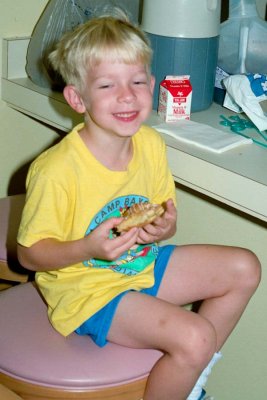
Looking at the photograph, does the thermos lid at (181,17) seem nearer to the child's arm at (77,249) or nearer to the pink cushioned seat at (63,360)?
the child's arm at (77,249)

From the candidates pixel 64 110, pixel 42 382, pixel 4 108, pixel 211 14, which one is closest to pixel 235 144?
pixel 211 14

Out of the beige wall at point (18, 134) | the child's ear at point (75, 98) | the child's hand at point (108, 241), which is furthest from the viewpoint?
the beige wall at point (18, 134)

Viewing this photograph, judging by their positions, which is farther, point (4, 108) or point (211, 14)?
point (4, 108)

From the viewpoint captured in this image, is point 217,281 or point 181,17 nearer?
point 217,281

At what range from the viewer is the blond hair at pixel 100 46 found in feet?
3.60

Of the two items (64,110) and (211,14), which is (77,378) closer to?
(64,110)

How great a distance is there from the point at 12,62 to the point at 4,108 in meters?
0.12

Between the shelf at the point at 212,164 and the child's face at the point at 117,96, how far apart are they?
0.54 feet

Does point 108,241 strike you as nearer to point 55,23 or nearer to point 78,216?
point 78,216

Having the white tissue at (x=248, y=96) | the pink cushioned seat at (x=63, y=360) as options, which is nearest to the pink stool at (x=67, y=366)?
the pink cushioned seat at (x=63, y=360)

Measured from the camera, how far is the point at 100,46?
1.10 m

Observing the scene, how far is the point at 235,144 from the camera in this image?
4.24 feet

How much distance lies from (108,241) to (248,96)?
1.84 feet

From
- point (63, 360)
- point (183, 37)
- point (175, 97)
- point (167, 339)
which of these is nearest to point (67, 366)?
point (63, 360)
